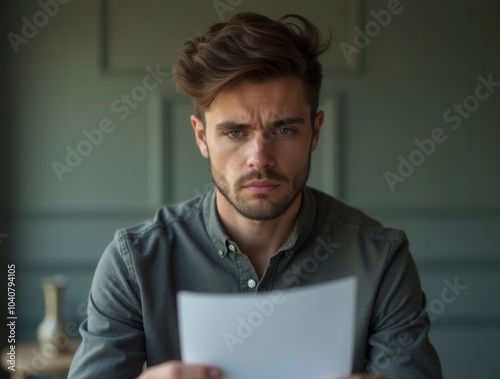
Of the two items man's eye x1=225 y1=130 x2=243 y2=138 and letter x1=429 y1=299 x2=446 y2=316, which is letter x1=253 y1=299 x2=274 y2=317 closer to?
man's eye x1=225 y1=130 x2=243 y2=138

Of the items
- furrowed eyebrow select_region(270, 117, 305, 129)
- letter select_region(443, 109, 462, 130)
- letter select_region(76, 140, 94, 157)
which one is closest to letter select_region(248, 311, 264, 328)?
furrowed eyebrow select_region(270, 117, 305, 129)

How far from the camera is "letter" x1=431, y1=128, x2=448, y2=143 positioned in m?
2.37

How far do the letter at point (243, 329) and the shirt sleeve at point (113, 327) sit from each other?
0.37 metres

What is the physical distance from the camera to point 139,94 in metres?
2.37

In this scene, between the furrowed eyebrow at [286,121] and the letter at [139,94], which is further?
the letter at [139,94]

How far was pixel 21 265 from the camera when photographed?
238cm

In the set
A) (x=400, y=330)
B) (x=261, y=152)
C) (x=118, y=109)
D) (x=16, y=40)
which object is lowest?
(x=400, y=330)

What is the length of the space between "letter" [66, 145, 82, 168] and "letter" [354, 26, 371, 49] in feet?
3.49

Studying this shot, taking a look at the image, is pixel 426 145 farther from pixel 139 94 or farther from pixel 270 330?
pixel 270 330

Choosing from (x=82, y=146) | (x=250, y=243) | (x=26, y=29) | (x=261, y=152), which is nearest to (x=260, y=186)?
(x=261, y=152)

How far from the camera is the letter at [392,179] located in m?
2.37

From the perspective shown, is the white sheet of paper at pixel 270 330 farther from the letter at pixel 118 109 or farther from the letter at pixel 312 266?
the letter at pixel 118 109

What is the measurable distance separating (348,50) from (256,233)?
1.17 m

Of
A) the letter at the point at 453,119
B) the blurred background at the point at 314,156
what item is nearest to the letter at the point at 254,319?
the blurred background at the point at 314,156
